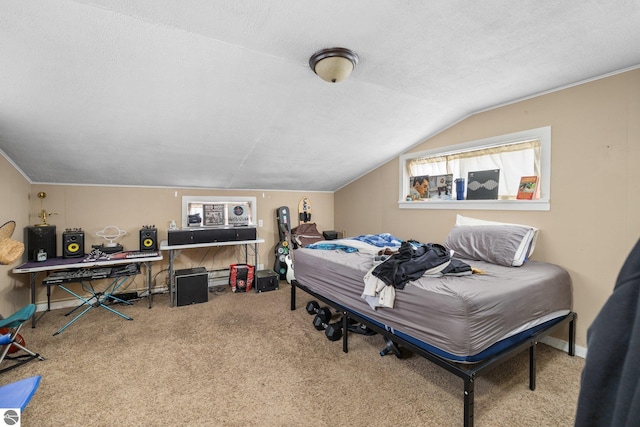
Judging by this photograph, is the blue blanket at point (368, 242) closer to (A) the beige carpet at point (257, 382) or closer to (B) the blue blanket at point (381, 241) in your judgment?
(B) the blue blanket at point (381, 241)

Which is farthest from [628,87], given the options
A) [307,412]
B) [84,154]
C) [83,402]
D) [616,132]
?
[84,154]

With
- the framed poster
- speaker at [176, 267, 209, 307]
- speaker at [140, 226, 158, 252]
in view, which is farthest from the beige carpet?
the framed poster

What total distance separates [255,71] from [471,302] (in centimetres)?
225

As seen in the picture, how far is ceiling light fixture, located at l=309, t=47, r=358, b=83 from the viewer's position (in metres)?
2.08

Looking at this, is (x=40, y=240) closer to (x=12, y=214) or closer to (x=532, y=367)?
(x=12, y=214)

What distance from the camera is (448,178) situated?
376 centimetres

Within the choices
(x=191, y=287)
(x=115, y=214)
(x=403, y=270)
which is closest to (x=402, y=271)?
(x=403, y=270)

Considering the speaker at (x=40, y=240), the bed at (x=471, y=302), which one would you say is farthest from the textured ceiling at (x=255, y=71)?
the bed at (x=471, y=302)

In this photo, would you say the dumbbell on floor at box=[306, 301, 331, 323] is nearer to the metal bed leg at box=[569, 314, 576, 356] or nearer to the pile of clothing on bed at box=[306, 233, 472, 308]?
the pile of clothing on bed at box=[306, 233, 472, 308]

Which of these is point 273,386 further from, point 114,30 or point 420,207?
point 420,207

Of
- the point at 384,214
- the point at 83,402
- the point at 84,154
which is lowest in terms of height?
the point at 83,402

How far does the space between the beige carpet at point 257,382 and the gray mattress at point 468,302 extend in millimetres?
461

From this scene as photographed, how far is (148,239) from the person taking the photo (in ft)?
13.2

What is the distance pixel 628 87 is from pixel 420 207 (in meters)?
2.21
